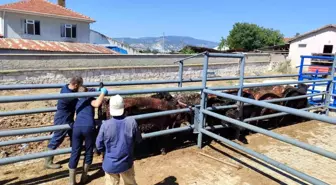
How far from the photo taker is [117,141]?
8.68ft

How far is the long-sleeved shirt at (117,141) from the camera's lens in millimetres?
2641

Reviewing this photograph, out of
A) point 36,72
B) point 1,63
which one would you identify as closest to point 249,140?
point 36,72

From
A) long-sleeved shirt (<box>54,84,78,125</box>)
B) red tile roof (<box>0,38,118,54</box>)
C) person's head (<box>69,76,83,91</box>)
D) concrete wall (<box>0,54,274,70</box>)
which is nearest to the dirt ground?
long-sleeved shirt (<box>54,84,78,125</box>)

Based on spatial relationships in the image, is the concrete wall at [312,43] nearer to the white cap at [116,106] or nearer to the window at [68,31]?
the window at [68,31]

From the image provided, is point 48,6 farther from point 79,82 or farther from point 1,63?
point 79,82

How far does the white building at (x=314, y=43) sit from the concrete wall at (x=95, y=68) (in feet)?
40.6

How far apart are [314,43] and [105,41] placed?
2596 centimetres

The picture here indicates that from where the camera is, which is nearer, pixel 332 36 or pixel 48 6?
pixel 48 6

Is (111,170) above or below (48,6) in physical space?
below

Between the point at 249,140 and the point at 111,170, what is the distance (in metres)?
3.33

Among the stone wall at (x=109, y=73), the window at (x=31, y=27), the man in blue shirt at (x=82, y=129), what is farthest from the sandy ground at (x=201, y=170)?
the window at (x=31, y=27)

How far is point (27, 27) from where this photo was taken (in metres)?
23.6

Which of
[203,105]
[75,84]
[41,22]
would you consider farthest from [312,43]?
[75,84]

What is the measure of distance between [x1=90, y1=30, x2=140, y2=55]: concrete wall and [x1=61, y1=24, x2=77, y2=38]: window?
29.1 feet
